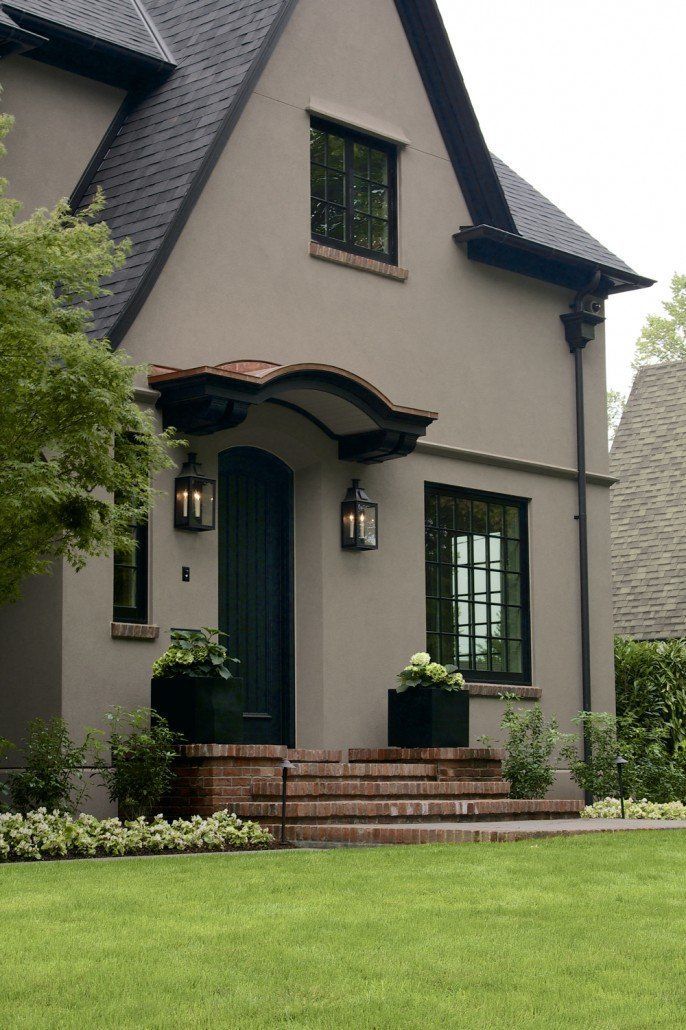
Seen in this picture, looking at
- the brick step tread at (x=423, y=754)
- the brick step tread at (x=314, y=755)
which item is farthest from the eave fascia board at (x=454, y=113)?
the brick step tread at (x=314, y=755)

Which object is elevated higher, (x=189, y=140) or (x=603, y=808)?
(x=189, y=140)

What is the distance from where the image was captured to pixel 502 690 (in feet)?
48.4

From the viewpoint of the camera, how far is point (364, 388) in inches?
503

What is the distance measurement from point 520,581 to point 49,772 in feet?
22.2

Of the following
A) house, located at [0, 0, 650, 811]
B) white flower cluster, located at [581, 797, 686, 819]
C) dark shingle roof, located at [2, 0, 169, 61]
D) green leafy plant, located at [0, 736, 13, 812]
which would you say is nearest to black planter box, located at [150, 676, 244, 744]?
house, located at [0, 0, 650, 811]

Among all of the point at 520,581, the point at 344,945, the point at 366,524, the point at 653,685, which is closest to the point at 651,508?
the point at 653,685

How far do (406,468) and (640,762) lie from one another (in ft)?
15.7

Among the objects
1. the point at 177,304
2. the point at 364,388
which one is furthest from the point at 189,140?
the point at 364,388

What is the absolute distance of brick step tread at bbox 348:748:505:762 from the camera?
12.9 m

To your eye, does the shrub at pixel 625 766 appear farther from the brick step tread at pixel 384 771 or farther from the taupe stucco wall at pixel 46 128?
the taupe stucco wall at pixel 46 128

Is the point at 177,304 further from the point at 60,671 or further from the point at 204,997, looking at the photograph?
the point at 204,997

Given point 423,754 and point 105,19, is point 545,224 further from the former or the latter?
point 423,754

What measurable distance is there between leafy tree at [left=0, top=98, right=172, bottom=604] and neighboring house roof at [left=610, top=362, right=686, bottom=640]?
11705 millimetres

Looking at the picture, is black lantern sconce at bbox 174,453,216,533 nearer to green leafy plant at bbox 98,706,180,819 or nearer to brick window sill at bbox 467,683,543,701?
green leafy plant at bbox 98,706,180,819
